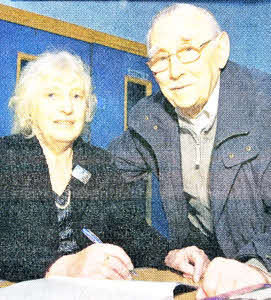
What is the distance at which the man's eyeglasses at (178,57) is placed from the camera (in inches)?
32.7

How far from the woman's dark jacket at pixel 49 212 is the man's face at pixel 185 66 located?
203 millimetres

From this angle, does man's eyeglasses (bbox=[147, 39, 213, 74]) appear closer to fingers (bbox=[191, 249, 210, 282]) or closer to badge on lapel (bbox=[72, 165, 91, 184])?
badge on lapel (bbox=[72, 165, 91, 184])

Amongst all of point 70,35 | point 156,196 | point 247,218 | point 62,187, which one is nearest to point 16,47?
point 70,35

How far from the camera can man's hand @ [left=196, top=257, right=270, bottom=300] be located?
0.47 metres

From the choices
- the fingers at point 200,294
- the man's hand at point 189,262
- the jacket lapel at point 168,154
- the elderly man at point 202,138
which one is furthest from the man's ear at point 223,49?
the fingers at point 200,294

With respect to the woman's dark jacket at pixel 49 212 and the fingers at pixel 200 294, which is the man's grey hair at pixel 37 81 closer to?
the woman's dark jacket at pixel 49 212

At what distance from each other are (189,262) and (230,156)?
8.4 inches

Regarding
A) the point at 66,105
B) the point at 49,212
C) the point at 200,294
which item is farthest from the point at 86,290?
the point at 66,105

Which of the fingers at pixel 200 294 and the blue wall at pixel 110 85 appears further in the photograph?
the blue wall at pixel 110 85

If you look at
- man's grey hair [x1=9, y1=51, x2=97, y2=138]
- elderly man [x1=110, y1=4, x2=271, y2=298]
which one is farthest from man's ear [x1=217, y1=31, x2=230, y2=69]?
man's grey hair [x1=9, y1=51, x2=97, y2=138]

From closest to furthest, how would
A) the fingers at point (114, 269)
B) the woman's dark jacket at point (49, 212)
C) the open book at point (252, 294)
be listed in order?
the open book at point (252, 294)
the fingers at point (114, 269)
the woman's dark jacket at point (49, 212)

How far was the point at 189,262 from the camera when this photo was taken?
680mm

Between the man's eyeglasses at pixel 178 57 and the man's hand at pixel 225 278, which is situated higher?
the man's eyeglasses at pixel 178 57

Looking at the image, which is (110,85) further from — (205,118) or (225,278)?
(225,278)
